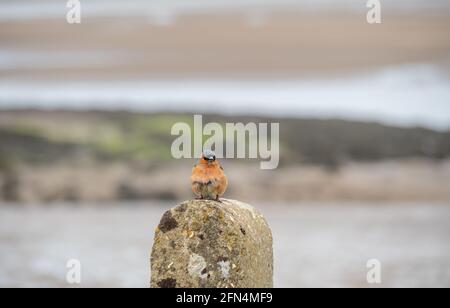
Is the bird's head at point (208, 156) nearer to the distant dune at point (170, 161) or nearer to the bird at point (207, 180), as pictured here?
the bird at point (207, 180)

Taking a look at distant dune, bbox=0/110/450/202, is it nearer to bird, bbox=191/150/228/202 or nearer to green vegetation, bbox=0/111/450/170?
green vegetation, bbox=0/111/450/170

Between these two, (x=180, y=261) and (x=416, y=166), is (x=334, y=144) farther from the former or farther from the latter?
(x=180, y=261)

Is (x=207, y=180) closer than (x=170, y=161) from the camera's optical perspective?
Yes

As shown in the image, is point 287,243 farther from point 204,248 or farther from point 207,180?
point 204,248

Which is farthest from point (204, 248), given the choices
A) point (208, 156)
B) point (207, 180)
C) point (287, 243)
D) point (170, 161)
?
point (170, 161)

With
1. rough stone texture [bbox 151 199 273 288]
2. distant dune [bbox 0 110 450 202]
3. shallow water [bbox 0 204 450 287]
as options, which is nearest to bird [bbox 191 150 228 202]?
rough stone texture [bbox 151 199 273 288]

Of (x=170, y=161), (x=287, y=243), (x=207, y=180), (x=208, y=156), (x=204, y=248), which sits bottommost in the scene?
(x=204, y=248)
